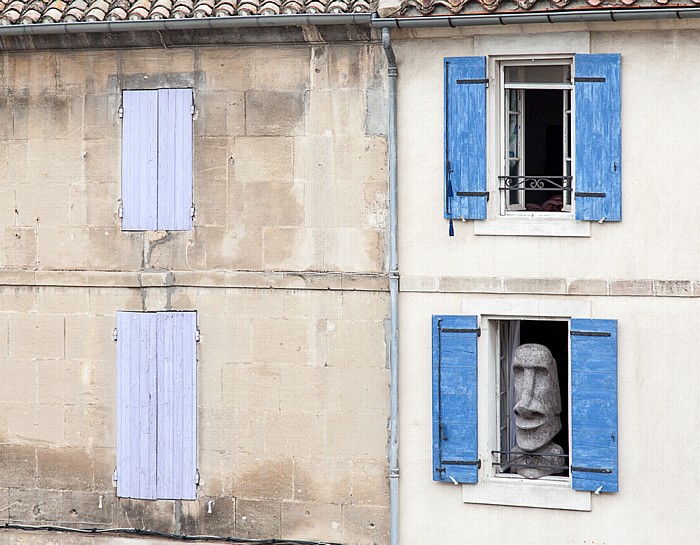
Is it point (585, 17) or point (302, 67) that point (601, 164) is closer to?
point (585, 17)

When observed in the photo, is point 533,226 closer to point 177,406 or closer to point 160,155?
point 160,155

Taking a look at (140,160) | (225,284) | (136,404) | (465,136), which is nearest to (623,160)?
(465,136)

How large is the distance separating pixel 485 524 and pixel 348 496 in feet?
4.00

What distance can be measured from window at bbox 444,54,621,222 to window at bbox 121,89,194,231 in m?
2.36

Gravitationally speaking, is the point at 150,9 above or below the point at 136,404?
above

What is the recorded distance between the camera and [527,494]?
1192 centimetres

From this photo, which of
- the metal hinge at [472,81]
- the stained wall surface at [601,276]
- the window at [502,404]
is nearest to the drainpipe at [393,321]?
the stained wall surface at [601,276]

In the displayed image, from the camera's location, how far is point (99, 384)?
12.7 m

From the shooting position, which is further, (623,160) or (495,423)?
(495,423)

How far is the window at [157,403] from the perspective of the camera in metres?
12.5

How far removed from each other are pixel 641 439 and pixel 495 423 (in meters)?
1.28

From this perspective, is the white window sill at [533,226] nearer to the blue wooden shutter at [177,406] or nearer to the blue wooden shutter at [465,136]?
the blue wooden shutter at [465,136]

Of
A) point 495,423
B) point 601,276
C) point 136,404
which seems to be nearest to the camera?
point 601,276

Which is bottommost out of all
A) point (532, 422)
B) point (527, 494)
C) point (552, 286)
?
point (527, 494)
